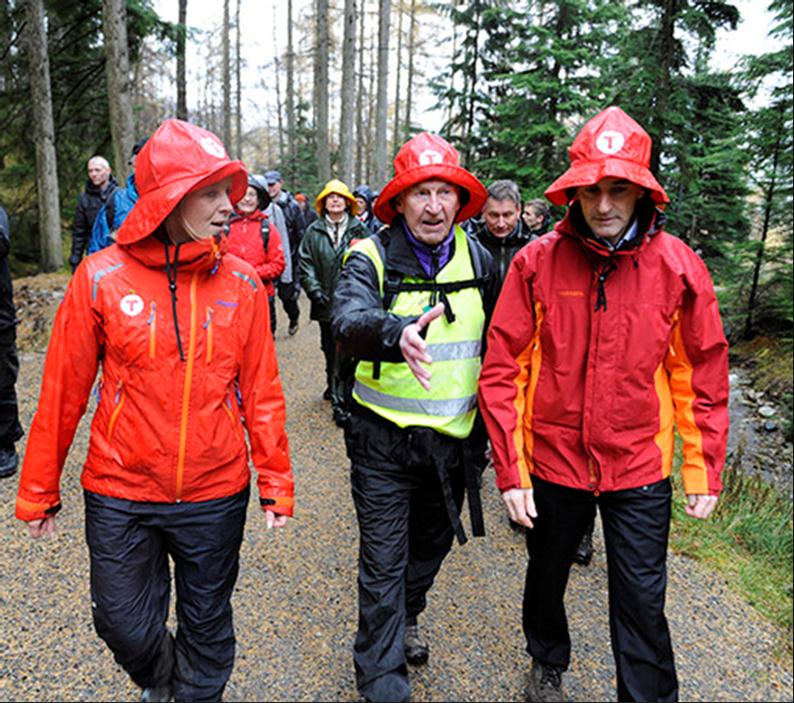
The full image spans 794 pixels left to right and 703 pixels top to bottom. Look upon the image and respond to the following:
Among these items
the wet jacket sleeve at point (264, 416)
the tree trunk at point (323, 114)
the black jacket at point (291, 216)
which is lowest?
the wet jacket sleeve at point (264, 416)

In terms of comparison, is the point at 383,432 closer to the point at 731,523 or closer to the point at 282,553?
the point at 282,553

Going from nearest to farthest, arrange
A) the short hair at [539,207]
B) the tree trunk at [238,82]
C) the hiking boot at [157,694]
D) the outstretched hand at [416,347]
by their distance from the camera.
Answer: the outstretched hand at [416,347], the hiking boot at [157,694], the short hair at [539,207], the tree trunk at [238,82]

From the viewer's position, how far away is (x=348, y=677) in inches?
125

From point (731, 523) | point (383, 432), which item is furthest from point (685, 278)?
point (731, 523)

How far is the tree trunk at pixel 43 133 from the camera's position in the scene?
491 inches

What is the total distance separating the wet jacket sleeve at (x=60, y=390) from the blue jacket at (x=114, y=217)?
192 inches

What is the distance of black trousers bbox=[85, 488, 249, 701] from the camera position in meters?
Result: 2.38

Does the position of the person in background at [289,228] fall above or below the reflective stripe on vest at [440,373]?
above

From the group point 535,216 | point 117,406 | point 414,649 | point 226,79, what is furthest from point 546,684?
point 226,79

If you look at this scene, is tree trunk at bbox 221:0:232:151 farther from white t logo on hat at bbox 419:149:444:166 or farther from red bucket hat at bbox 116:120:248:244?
red bucket hat at bbox 116:120:248:244

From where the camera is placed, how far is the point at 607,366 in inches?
102

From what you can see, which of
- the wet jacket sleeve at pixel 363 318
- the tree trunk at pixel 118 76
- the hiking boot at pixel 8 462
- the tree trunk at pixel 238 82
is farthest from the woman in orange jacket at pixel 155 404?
the tree trunk at pixel 238 82

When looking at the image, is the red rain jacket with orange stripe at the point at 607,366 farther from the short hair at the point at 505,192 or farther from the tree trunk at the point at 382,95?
the tree trunk at the point at 382,95

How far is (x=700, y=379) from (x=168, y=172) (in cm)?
227
